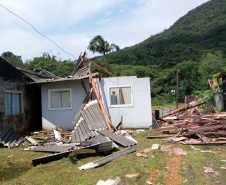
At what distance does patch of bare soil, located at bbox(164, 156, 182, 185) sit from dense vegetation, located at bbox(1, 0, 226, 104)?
69.0ft

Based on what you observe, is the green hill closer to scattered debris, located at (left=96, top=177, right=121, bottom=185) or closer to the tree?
the tree

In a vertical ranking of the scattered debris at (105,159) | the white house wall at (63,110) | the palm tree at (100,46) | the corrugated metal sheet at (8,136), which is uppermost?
the palm tree at (100,46)

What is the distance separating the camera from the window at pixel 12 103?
8.44 meters

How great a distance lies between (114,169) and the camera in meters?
4.76

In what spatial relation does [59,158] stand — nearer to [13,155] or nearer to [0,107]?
[13,155]

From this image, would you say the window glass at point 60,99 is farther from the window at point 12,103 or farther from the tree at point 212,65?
the tree at point 212,65

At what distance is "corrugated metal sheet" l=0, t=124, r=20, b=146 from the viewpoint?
7277 millimetres

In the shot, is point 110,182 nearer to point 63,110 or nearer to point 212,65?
point 63,110

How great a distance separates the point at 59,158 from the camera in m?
5.71

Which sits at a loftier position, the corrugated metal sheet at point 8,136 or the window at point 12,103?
the window at point 12,103

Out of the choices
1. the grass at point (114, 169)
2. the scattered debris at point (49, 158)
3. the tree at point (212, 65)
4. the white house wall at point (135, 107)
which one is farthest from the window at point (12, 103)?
the tree at point (212, 65)

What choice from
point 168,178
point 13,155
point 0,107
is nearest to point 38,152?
point 13,155

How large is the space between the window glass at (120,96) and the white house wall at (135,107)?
0.23 m

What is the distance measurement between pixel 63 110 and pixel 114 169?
6.09 meters
